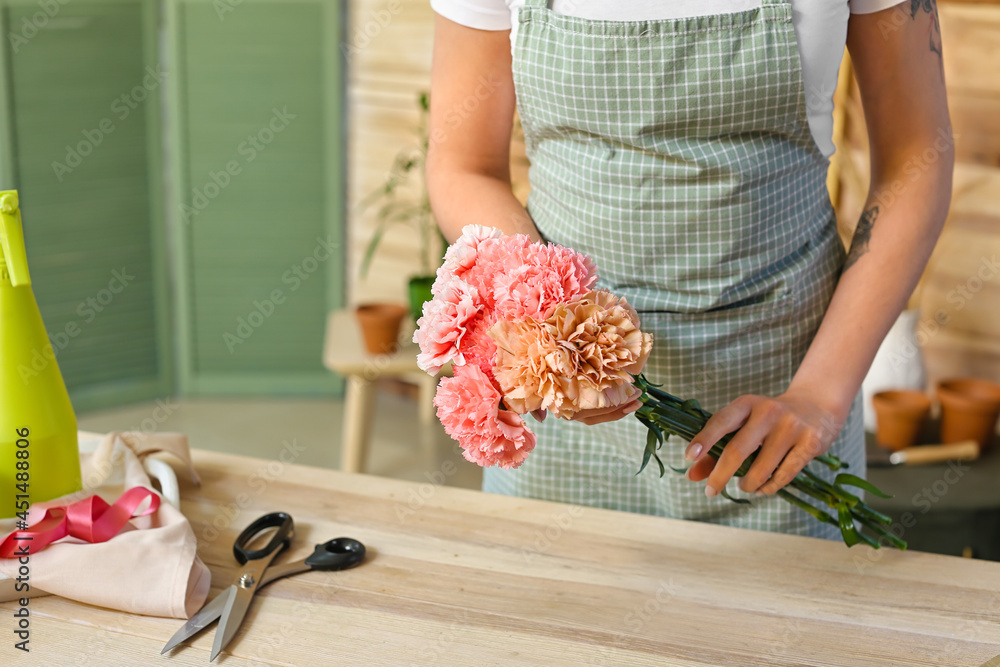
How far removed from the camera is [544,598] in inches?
36.3

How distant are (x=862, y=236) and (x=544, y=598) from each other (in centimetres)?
60

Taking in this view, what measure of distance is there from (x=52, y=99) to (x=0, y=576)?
8.87 feet

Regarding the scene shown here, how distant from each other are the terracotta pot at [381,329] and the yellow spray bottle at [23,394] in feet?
5.61

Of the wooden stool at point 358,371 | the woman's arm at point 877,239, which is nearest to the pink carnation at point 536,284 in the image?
the woman's arm at point 877,239

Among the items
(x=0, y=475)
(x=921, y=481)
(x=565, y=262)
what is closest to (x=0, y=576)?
(x=0, y=475)

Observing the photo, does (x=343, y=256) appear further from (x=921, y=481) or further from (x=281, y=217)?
(x=921, y=481)

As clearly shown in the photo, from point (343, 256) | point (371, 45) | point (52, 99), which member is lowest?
point (343, 256)

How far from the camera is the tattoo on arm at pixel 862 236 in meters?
1.13

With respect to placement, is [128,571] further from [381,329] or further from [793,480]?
[381,329]

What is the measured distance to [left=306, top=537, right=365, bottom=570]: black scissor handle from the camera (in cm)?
95

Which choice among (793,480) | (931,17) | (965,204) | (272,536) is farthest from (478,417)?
(965,204)

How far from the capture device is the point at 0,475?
3.09 feet

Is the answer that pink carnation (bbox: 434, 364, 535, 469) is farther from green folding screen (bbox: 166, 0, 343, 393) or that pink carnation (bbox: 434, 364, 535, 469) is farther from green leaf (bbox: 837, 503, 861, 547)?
green folding screen (bbox: 166, 0, 343, 393)

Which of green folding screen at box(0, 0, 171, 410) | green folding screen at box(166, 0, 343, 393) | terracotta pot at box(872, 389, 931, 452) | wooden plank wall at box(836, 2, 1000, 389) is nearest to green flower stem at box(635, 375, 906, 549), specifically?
terracotta pot at box(872, 389, 931, 452)
